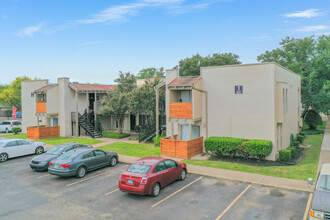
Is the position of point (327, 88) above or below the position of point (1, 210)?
above

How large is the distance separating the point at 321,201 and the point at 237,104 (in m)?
11.0

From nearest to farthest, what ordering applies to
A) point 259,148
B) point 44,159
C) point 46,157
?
point 44,159
point 46,157
point 259,148

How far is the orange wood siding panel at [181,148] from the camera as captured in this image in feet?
58.5

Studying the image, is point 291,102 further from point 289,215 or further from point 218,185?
point 289,215

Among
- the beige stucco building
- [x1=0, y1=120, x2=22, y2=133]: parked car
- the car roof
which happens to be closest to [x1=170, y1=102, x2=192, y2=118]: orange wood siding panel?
the beige stucco building

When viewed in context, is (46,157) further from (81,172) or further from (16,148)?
(16,148)

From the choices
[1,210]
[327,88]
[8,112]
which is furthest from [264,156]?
[8,112]

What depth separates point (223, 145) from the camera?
57.8 ft

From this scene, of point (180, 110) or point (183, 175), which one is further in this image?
point (180, 110)

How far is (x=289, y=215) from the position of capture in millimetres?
9086

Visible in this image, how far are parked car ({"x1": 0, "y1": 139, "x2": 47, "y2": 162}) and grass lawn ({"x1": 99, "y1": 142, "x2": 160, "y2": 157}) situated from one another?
16.2 ft

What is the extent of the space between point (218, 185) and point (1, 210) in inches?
356

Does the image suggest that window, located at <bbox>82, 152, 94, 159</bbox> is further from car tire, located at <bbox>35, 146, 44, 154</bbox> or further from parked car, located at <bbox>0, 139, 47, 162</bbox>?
car tire, located at <bbox>35, 146, 44, 154</bbox>

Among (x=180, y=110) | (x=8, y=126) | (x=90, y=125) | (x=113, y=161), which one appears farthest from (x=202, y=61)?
(x=113, y=161)
